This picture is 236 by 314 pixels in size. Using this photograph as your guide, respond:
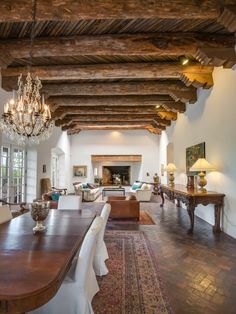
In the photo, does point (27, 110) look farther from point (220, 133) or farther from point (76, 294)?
point (220, 133)

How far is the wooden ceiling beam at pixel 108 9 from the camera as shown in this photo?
9.82 feet

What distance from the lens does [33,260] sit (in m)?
1.61

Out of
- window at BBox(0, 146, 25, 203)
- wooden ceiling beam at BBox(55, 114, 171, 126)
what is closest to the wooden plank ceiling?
window at BBox(0, 146, 25, 203)

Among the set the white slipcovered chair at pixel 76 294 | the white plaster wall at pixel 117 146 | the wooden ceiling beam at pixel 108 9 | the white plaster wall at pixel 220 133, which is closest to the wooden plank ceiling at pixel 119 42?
the wooden ceiling beam at pixel 108 9

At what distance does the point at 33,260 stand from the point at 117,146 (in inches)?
459

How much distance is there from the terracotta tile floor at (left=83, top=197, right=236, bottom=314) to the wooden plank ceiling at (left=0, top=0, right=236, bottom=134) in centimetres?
304

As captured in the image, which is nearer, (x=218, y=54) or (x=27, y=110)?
(x=27, y=110)

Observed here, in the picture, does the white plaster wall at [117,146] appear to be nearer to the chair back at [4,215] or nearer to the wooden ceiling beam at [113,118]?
the wooden ceiling beam at [113,118]

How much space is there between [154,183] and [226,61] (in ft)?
27.8

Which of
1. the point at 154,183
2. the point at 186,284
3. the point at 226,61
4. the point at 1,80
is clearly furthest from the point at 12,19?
the point at 154,183

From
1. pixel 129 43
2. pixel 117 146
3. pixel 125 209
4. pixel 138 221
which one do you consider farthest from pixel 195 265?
pixel 117 146

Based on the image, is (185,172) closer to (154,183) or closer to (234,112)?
(234,112)

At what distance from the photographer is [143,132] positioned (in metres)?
13.2

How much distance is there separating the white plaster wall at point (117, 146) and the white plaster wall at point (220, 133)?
6226 mm
